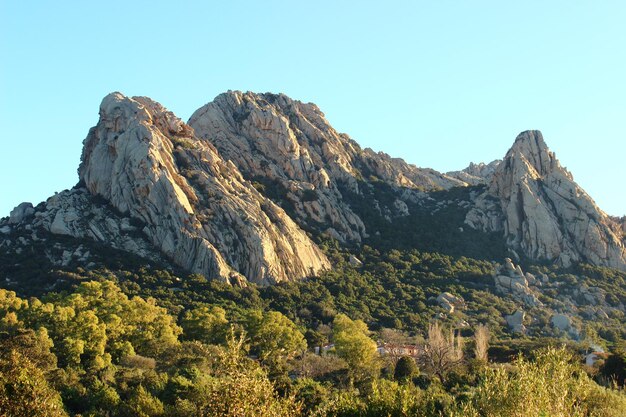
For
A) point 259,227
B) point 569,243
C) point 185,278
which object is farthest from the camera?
point 569,243

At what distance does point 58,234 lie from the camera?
8344cm

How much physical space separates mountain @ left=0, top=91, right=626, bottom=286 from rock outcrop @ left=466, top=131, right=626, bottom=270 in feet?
0.74

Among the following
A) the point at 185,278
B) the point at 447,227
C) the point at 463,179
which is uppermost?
the point at 463,179

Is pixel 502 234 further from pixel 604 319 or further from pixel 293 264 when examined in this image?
pixel 293 264

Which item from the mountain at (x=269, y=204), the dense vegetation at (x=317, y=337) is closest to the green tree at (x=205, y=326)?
the dense vegetation at (x=317, y=337)

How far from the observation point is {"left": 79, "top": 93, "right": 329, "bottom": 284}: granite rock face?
82812 millimetres

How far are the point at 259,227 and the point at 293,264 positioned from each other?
7696 millimetres

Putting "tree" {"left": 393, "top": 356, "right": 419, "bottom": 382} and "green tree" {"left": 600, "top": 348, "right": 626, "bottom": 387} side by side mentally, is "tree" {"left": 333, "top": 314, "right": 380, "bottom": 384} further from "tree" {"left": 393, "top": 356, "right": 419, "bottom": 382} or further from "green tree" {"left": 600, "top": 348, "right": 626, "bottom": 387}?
"green tree" {"left": 600, "top": 348, "right": 626, "bottom": 387}

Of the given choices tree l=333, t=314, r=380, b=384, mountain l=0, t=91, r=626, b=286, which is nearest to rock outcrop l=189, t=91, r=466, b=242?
mountain l=0, t=91, r=626, b=286

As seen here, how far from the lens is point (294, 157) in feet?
367

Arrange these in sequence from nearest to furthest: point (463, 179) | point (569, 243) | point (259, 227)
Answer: point (259, 227) → point (569, 243) → point (463, 179)

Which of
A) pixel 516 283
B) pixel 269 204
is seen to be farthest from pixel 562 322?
pixel 269 204

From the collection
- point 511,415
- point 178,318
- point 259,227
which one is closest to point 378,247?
point 259,227

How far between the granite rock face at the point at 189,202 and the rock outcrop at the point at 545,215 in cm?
3401
